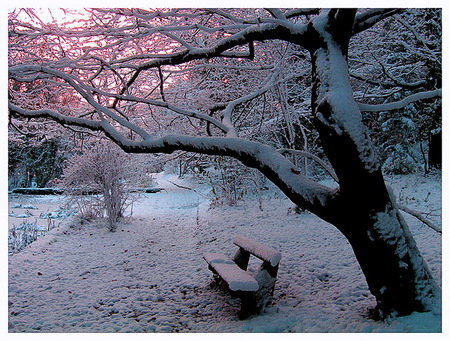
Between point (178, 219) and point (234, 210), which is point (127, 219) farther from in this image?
point (234, 210)

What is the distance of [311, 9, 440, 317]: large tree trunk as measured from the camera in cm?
253

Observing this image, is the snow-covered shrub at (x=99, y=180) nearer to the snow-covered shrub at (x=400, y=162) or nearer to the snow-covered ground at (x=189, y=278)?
the snow-covered ground at (x=189, y=278)

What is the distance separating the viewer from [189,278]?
191 inches

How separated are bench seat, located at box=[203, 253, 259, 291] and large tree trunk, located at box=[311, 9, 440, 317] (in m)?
1.01

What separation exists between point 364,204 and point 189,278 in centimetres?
311

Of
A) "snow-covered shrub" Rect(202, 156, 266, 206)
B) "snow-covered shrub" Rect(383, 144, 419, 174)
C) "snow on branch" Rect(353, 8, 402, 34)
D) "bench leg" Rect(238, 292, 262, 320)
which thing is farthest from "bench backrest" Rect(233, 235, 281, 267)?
"snow-covered shrub" Rect(383, 144, 419, 174)

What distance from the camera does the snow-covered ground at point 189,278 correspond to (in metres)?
3.21

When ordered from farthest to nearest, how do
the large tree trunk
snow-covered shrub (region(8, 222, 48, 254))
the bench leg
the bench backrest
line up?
snow-covered shrub (region(8, 222, 48, 254)) → the bench backrest → the bench leg → the large tree trunk

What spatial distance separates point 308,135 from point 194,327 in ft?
27.6

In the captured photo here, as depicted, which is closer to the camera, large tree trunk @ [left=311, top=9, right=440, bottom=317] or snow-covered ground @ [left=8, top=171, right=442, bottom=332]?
large tree trunk @ [left=311, top=9, right=440, bottom=317]

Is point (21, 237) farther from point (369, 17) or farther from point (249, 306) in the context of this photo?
point (369, 17)

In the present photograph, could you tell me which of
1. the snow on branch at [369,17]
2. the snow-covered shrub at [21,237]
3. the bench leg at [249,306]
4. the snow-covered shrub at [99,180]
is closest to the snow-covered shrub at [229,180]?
the snow-covered shrub at [99,180]

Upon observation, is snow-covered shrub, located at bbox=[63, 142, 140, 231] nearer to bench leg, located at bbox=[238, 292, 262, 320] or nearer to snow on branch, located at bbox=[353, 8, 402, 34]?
bench leg, located at bbox=[238, 292, 262, 320]

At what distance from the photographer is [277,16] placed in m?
3.03
